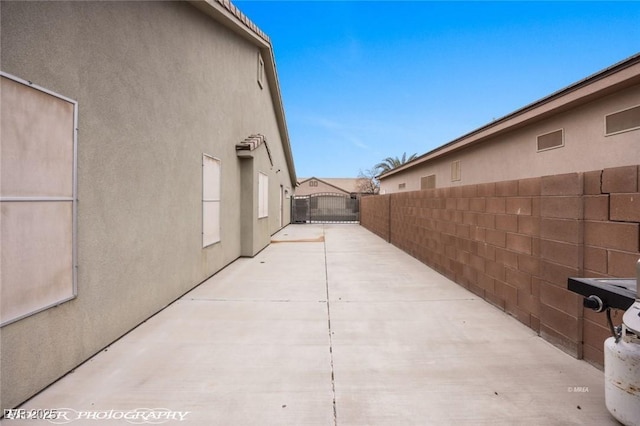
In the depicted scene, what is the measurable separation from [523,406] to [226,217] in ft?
21.0

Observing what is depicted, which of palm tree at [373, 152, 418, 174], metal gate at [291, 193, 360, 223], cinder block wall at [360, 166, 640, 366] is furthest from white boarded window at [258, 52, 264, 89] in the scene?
palm tree at [373, 152, 418, 174]

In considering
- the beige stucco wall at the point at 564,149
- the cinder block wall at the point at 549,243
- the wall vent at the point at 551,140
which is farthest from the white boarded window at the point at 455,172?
the cinder block wall at the point at 549,243

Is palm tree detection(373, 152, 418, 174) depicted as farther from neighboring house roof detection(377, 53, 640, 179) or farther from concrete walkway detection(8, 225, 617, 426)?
concrete walkway detection(8, 225, 617, 426)

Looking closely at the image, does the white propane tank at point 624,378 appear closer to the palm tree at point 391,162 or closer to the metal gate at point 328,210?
the metal gate at point 328,210

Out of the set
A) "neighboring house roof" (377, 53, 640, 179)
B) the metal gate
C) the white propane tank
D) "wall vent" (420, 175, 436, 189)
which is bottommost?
the white propane tank

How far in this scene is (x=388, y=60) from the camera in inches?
752

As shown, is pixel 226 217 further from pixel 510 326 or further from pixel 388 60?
pixel 388 60

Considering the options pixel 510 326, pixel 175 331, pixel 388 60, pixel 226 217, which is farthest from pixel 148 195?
pixel 388 60

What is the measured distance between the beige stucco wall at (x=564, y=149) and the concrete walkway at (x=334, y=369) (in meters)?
3.71

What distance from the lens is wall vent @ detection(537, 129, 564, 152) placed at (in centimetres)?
640

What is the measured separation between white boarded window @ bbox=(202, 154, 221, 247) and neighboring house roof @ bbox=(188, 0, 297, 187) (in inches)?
116

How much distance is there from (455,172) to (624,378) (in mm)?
9961

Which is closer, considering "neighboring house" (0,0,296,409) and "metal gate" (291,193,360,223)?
"neighboring house" (0,0,296,409)

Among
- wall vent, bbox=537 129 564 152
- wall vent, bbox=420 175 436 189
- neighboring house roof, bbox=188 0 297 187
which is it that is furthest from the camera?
wall vent, bbox=420 175 436 189
